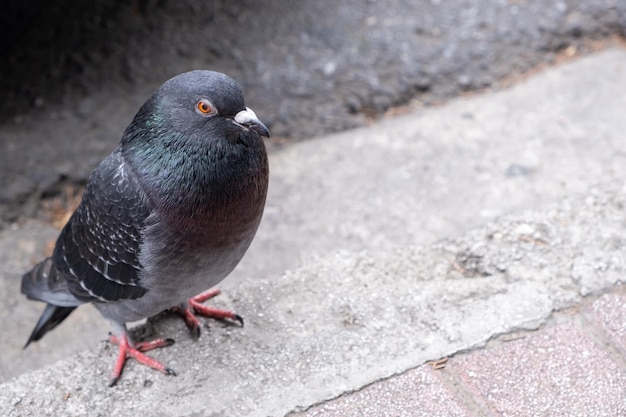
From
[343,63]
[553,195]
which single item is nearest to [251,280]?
[553,195]

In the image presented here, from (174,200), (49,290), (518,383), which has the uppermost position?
(174,200)

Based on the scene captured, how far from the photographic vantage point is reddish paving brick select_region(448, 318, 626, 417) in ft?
7.67

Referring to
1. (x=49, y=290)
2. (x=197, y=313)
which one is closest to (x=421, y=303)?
(x=197, y=313)

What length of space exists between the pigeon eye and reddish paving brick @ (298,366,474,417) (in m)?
0.93

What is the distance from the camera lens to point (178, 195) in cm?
230

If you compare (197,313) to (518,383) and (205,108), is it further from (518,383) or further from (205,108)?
(518,383)

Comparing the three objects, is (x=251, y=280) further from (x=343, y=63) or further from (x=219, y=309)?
(x=343, y=63)

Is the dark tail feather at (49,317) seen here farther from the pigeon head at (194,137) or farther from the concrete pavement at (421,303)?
the pigeon head at (194,137)

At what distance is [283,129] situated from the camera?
4.32 m

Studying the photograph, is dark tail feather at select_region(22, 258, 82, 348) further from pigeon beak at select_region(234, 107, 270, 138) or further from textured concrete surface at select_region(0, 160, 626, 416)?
pigeon beak at select_region(234, 107, 270, 138)

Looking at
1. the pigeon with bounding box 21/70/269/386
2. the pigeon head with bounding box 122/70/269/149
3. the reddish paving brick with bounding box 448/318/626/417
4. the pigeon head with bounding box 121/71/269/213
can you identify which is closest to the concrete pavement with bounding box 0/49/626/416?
the reddish paving brick with bounding box 448/318/626/417

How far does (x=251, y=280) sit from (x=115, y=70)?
7.19 feet

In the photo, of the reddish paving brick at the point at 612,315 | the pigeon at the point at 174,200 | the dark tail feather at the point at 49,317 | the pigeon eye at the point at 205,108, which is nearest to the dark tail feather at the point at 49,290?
the dark tail feather at the point at 49,317

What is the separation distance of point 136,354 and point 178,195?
620 mm
